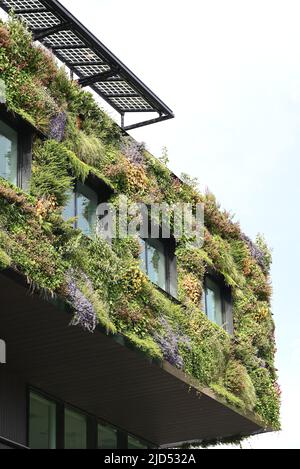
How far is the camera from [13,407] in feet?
74.0

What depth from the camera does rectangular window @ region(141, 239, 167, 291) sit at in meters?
25.2

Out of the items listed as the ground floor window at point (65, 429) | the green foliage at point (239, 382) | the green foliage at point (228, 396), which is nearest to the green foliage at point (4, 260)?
the ground floor window at point (65, 429)

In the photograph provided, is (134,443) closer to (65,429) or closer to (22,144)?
(65,429)

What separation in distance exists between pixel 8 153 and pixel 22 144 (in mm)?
419

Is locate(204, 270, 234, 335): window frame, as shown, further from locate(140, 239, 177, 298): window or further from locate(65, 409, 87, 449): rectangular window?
locate(65, 409, 87, 449): rectangular window

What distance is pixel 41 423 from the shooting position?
77.8ft

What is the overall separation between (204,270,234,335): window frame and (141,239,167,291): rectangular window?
62.1 inches

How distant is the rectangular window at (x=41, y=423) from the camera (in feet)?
76.7

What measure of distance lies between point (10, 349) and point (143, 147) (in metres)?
5.74

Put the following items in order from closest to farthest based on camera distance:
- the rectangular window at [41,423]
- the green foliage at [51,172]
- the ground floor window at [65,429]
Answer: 1. the green foliage at [51,172]
2. the rectangular window at [41,423]
3. the ground floor window at [65,429]

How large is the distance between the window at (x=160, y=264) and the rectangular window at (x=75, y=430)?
3.21 metres

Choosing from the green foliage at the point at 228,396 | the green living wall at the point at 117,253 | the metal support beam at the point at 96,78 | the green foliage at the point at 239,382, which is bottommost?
the green foliage at the point at 228,396

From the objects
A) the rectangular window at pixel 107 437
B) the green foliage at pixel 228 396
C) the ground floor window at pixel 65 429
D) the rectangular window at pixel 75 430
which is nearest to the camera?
the ground floor window at pixel 65 429

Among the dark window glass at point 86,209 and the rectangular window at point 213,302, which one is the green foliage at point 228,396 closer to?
the rectangular window at point 213,302
